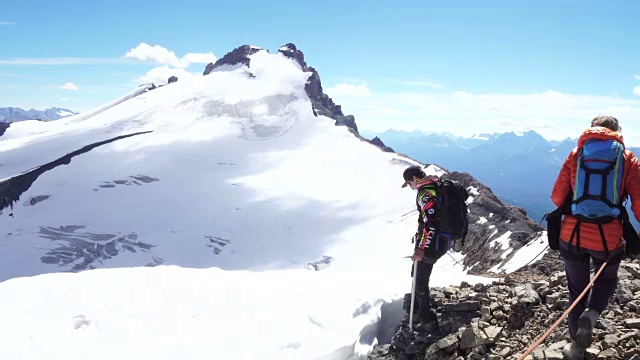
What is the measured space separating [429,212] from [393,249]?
9886 centimetres

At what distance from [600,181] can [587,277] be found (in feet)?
4.98

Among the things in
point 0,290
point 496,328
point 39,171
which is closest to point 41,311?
point 0,290

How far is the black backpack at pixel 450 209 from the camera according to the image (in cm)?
Result: 895

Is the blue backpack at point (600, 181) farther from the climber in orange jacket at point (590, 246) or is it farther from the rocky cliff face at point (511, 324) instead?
the rocky cliff face at point (511, 324)

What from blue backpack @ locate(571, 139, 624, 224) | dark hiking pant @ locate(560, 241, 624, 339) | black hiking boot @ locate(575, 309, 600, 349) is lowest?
black hiking boot @ locate(575, 309, 600, 349)

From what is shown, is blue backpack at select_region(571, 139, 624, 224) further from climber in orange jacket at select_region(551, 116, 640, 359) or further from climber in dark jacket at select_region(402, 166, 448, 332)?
climber in dark jacket at select_region(402, 166, 448, 332)

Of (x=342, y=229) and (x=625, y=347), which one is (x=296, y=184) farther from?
(x=625, y=347)

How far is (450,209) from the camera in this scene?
9.00 m

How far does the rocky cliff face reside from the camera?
280 inches

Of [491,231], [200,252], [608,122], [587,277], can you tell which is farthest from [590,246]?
[200,252]

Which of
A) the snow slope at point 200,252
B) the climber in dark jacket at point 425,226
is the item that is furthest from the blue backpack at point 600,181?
the snow slope at point 200,252

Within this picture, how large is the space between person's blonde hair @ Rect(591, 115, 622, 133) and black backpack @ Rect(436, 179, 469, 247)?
289cm

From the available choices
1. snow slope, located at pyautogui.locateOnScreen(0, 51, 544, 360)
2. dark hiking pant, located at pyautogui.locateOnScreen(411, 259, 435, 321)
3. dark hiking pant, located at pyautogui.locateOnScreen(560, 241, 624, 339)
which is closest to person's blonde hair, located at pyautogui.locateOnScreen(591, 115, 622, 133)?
dark hiking pant, located at pyautogui.locateOnScreen(560, 241, 624, 339)

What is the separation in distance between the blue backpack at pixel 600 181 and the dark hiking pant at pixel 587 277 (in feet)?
1.85
